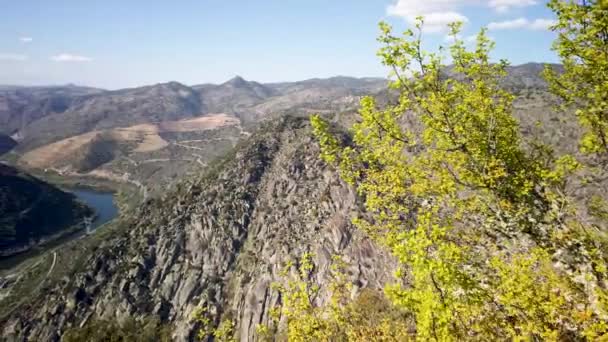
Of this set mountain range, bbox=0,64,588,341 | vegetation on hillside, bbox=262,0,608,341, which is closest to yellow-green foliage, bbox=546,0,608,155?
vegetation on hillside, bbox=262,0,608,341

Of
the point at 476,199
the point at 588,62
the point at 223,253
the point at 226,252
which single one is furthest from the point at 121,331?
the point at 588,62

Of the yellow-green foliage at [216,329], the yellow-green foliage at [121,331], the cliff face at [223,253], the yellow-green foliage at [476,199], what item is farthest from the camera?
the cliff face at [223,253]

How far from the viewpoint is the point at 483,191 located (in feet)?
40.1

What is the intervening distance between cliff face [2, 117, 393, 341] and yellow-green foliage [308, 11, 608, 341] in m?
61.6

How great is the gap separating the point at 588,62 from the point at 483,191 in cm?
518

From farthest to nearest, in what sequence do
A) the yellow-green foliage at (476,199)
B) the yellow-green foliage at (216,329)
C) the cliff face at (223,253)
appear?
the cliff face at (223,253)
the yellow-green foliage at (216,329)
the yellow-green foliage at (476,199)

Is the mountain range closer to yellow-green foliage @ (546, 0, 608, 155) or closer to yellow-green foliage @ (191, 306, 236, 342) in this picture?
yellow-green foliage @ (191, 306, 236, 342)

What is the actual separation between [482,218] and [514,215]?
1.53 m

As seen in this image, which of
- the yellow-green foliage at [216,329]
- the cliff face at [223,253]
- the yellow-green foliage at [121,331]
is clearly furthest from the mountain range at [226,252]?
the yellow-green foliage at [216,329]

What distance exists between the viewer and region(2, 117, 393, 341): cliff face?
80500mm

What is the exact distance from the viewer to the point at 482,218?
1281 cm

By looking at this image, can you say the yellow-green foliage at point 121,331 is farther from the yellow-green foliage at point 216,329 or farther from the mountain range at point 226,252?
the yellow-green foliage at point 216,329

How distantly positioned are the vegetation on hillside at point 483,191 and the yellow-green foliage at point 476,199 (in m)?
0.05

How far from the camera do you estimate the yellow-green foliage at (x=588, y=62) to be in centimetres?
1055
